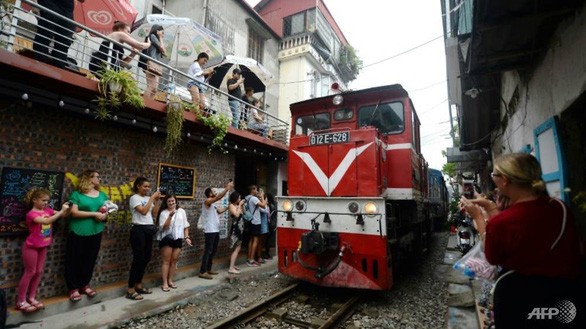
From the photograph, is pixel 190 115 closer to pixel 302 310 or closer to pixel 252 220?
pixel 252 220

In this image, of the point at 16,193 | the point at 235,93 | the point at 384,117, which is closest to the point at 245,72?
the point at 235,93

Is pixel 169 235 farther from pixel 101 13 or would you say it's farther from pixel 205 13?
pixel 205 13

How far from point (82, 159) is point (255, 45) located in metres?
10.8

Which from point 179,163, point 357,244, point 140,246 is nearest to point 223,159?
point 179,163

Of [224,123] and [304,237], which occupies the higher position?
[224,123]

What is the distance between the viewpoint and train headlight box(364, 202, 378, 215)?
15.4ft

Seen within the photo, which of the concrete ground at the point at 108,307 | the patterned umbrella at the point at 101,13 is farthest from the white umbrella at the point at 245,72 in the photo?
the concrete ground at the point at 108,307

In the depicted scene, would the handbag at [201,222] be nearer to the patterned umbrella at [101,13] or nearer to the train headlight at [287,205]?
the train headlight at [287,205]

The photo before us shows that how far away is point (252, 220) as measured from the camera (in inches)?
294

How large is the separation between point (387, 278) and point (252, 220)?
3.76m

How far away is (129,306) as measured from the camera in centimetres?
465

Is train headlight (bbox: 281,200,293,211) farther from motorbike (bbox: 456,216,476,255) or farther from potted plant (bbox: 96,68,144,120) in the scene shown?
motorbike (bbox: 456,216,476,255)

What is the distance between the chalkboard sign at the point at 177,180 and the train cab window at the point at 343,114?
3557 mm

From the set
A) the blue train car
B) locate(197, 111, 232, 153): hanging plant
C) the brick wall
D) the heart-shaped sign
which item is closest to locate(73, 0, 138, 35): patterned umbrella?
the heart-shaped sign
